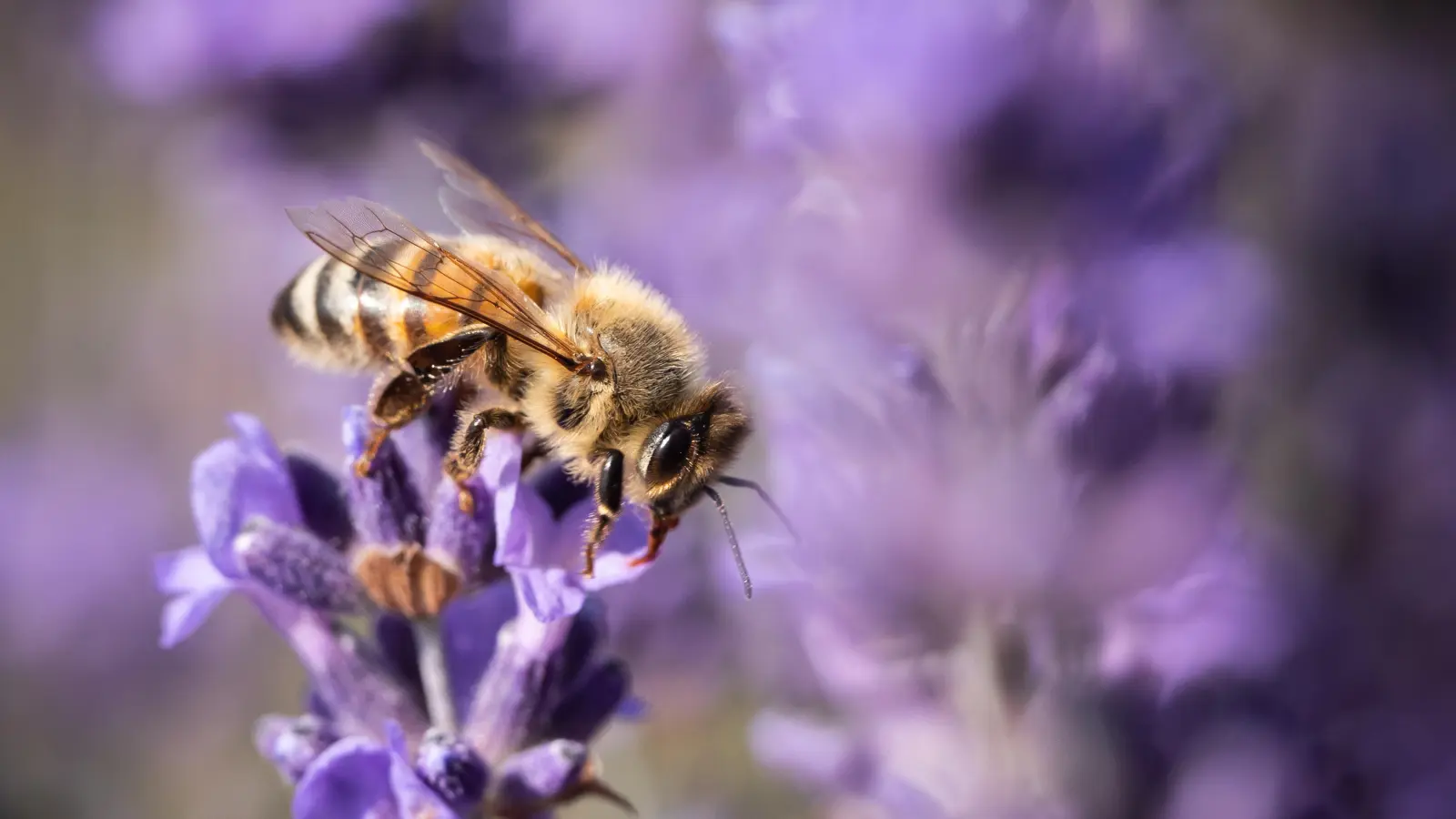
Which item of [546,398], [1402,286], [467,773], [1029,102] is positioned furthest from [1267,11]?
[467,773]

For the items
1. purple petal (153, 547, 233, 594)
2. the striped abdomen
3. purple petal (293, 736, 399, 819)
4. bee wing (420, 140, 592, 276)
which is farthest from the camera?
bee wing (420, 140, 592, 276)

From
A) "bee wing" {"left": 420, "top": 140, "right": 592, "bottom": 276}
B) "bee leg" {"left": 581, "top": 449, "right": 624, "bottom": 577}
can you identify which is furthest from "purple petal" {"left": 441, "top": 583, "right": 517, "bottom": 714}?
"bee wing" {"left": 420, "top": 140, "right": 592, "bottom": 276}

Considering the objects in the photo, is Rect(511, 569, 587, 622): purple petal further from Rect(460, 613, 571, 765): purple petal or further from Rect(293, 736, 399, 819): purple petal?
Rect(293, 736, 399, 819): purple petal

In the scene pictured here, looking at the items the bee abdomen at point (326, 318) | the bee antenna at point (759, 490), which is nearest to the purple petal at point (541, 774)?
the bee antenna at point (759, 490)

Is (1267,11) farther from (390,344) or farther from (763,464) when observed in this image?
(390,344)

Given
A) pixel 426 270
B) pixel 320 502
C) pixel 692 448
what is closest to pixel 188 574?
pixel 320 502
